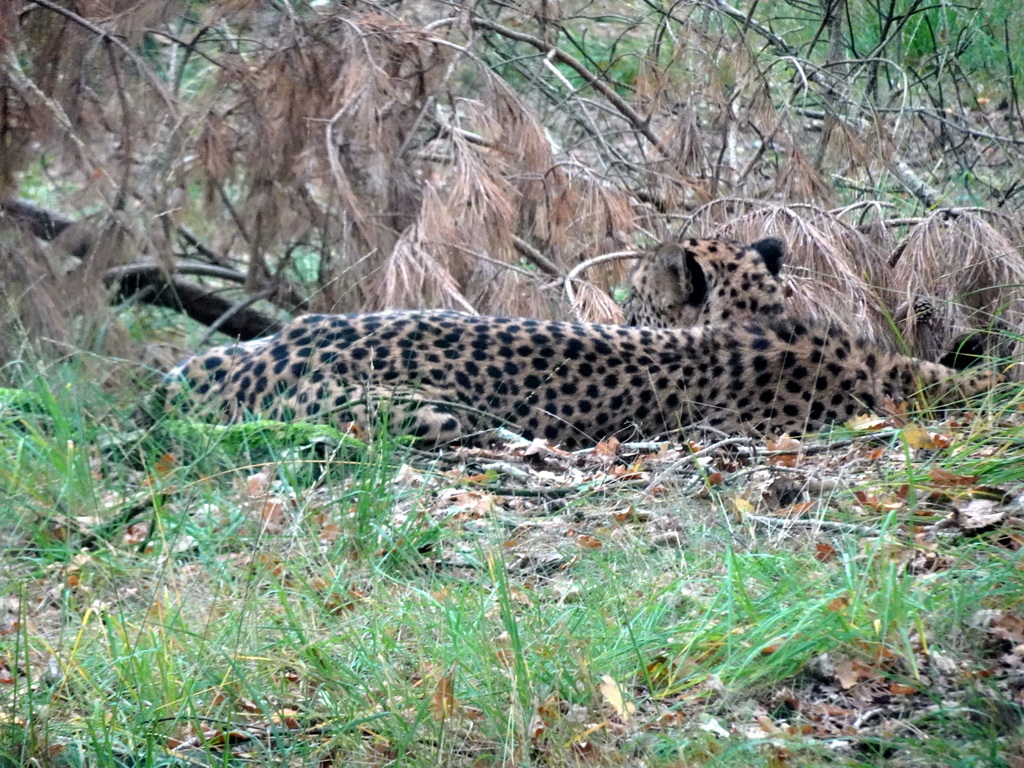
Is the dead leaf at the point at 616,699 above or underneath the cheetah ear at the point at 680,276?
underneath

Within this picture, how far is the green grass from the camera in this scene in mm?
2477

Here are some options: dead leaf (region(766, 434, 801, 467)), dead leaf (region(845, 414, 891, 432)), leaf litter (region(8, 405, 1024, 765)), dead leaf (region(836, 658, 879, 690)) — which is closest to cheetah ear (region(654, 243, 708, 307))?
dead leaf (region(845, 414, 891, 432))

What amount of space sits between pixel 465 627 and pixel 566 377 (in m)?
2.15

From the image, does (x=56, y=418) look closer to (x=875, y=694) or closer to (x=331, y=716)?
(x=331, y=716)

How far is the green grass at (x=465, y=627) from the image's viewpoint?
2.48 meters

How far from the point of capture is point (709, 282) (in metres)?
5.33

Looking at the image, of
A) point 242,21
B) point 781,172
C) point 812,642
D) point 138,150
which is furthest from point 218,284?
point 812,642

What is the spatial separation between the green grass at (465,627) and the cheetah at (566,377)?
3.26ft

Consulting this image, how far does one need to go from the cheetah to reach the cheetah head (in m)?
0.27

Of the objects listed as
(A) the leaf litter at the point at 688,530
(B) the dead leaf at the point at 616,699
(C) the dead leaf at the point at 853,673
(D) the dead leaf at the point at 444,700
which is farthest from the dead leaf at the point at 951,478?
(D) the dead leaf at the point at 444,700

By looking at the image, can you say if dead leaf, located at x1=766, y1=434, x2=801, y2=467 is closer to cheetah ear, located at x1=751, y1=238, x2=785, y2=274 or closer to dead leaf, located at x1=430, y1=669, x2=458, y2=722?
cheetah ear, located at x1=751, y1=238, x2=785, y2=274

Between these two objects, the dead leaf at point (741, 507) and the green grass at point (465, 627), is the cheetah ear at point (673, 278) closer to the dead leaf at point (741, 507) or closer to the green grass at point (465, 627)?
the green grass at point (465, 627)

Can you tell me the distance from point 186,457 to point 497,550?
60.2 inches

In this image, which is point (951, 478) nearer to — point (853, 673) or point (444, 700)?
point (853, 673)
